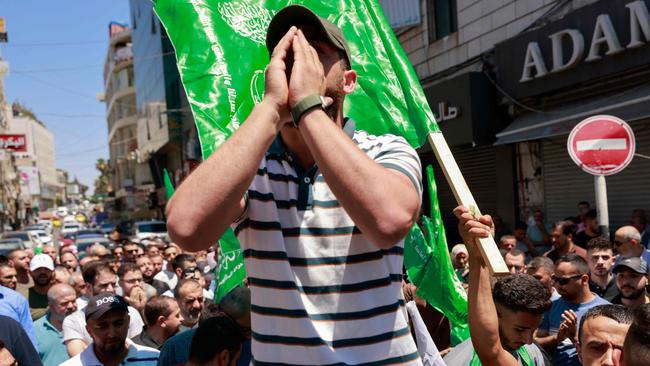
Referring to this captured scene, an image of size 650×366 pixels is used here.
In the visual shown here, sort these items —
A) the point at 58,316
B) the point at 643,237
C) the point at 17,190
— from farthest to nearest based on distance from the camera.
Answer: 1. the point at 17,190
2. the point at 643,237
3. the point at 58,316

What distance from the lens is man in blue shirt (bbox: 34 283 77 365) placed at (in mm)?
5758

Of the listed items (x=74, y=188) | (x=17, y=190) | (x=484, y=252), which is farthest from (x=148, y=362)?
(x=74, y=188)

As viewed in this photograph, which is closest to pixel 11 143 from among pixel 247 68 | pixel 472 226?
pixel 247 68

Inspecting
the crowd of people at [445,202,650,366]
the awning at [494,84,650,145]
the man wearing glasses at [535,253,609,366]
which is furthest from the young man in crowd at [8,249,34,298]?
the awning at [494,84,650,145]

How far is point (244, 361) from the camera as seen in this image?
434 cm

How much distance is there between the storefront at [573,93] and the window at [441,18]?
2600 mm

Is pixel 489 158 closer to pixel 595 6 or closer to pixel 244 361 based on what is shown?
pixel 595 6

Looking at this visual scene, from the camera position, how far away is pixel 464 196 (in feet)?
7.63

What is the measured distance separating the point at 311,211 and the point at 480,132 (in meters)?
11.6

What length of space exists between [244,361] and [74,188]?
171990 mm

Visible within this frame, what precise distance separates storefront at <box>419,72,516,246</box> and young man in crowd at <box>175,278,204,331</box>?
323 inches

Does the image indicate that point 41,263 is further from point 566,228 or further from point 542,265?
point 566,228

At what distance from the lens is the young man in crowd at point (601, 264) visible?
6156 mm

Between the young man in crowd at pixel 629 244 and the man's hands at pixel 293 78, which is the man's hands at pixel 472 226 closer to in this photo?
the man's hands at pixel 293 78
